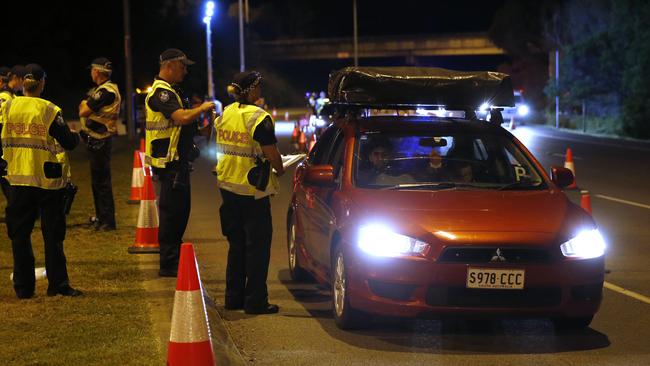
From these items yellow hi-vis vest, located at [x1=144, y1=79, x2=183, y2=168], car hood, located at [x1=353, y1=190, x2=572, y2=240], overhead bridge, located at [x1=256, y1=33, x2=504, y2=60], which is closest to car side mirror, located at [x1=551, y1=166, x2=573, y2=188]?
car hood, located at [x1=353, y1=190, x2=572, y2=240]

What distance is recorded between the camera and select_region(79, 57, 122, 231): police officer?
468 inches

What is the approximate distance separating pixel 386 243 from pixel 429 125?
64.6 inches

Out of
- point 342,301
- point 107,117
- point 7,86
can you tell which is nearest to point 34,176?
point 342,301

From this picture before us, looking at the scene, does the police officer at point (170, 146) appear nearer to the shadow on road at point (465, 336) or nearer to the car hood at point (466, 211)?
the shadow on road at point (465, 336)

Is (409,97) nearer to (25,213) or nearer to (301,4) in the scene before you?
(25,213)

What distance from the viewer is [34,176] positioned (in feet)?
27.8

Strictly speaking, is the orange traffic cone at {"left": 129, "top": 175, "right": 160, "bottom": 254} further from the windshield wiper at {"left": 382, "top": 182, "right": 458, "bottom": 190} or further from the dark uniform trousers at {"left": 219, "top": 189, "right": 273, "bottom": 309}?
the windshield wiper at {"left": 382, "top": 182, "right": 458, "bottom": 190}

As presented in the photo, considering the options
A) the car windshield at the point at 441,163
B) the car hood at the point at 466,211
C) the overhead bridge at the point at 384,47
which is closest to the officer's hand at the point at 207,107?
the car windshield at the point at 441,163

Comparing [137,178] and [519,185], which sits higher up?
[519,185]

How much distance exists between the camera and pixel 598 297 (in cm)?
729

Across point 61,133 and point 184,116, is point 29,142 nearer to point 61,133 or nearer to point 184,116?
point 61,133

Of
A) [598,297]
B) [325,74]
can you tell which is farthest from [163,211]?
[325,74]

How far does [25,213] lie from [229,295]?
1.74 metres

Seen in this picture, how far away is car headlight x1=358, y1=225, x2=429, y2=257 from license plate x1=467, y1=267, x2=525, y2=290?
346 mm
